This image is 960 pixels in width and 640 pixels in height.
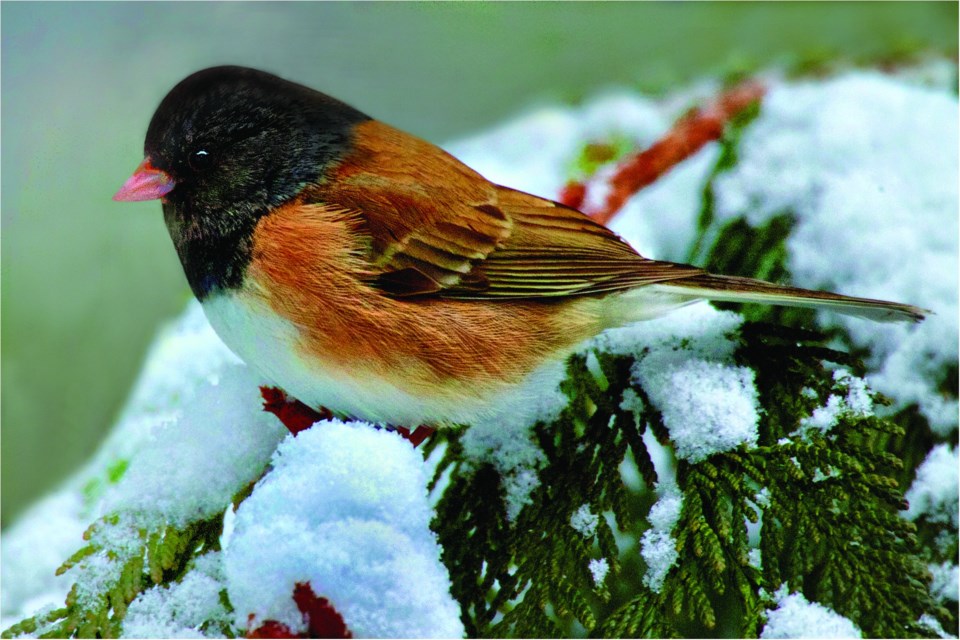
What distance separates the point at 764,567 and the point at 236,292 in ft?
3.28

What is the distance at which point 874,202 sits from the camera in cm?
184

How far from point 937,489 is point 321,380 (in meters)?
1.14

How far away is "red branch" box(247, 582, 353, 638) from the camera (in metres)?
0.95

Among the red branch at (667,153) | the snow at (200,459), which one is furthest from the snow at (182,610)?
the red branch at (667,153)

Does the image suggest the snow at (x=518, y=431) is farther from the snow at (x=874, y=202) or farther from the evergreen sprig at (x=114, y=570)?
the snow at (x=874, y=202)

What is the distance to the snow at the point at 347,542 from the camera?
1022mm

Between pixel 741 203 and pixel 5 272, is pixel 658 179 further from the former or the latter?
pixel 5 272

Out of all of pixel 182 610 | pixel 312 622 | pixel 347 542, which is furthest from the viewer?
pixel 182 610

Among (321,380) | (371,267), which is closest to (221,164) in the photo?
(371,267)

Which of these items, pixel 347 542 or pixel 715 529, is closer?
pixel 347 542

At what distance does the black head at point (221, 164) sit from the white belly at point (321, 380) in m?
0.07

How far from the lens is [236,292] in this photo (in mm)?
1412

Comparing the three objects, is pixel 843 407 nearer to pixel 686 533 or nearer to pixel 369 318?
pixel 686 533

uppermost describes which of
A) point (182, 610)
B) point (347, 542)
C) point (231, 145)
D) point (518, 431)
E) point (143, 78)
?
point (143, 78)
